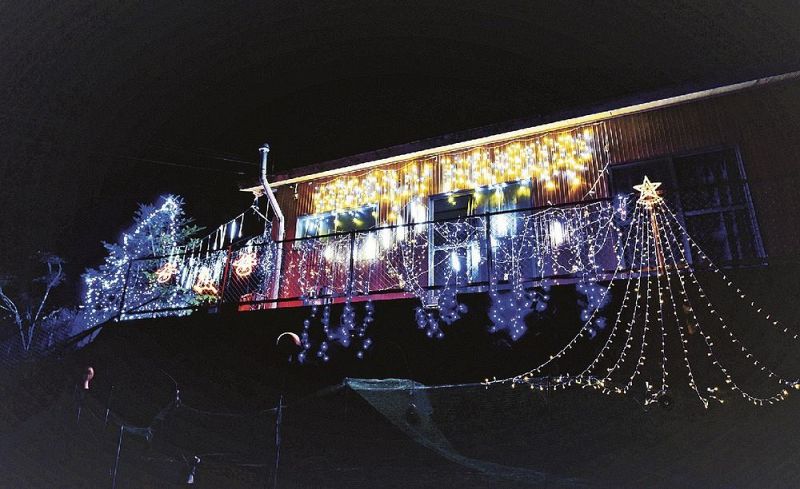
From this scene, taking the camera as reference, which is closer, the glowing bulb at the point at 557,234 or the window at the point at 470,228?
the glowing bulb at the point at 557,234

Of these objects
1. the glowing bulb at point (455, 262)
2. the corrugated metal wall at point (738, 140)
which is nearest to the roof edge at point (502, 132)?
the corrugated metal wall at point (738, 140)

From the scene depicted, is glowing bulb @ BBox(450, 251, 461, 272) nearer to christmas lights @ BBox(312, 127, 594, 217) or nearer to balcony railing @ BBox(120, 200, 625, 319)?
balcony railing @ BBox(120, 200, 625, 319)

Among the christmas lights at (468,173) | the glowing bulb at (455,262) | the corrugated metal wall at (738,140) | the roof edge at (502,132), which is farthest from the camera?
the christmas lights at (468,173)

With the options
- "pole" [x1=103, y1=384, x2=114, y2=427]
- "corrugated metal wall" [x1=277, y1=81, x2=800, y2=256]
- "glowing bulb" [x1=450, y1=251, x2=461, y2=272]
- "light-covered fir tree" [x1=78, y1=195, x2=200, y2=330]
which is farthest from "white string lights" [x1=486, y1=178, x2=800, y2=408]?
"light-covered fir tree" [x1=78, y1=195, x2=200, y2=330]

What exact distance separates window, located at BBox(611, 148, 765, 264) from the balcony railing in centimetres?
95

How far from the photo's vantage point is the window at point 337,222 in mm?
8906

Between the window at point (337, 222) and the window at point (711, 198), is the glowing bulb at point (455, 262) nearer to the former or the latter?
the window at point (337, 222)

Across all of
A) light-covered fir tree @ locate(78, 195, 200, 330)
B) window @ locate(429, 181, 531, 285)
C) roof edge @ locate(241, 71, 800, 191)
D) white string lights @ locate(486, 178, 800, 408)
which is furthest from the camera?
light-covered fir tree @ locate(78, 195, 200, 330)

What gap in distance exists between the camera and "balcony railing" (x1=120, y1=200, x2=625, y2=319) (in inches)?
263

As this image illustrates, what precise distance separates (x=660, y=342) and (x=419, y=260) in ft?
12.1

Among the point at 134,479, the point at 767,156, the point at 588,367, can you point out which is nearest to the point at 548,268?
the point at 588,367

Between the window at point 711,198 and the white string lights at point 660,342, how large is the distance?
1089mm

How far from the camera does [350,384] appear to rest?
507 centimetres

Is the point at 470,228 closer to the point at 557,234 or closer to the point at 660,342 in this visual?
the point at 557,234
